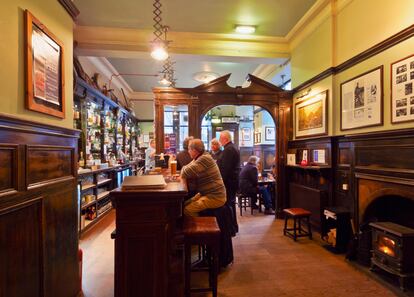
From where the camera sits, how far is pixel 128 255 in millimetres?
1759

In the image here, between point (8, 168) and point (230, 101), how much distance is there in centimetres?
443

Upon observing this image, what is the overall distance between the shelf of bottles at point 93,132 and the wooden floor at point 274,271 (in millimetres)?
1867

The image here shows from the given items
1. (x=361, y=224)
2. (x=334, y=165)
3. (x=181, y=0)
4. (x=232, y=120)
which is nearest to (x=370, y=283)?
(x=361, y=224)

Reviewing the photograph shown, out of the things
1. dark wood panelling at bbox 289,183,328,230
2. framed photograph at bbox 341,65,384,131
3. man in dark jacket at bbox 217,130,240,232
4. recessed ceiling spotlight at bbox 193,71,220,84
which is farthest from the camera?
recessed ceiling spotlight at bbox 193,71,220,84

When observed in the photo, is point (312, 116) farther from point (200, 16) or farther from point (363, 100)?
point (200, 16)

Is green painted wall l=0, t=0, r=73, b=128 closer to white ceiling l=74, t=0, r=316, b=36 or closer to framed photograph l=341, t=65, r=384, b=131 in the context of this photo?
white ceiling l=74, t=0, r=316, b=36

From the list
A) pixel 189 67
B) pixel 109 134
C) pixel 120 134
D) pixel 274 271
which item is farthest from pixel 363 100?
pixel 120 134

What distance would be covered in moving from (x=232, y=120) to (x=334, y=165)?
6.63 meters

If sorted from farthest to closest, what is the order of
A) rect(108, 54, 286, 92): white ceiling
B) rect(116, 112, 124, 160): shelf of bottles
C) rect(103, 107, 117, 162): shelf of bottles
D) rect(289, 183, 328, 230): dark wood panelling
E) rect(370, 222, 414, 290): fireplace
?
1. rect(116, 112, 124, 160): shelf of bottles
2. rect(103, 107, 117, 162): shelf of bottles
3. rect(108, 54, 286, 92): white ceiling
4. rect(289, 183, 328, 230): dark wood panelling
5. rect(370, 222, 414, 290): fireplace

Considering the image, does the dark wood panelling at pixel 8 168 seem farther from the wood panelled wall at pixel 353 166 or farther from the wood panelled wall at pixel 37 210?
the wood panelled wall at pixel 353 166

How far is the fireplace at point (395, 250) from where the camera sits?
2490mm

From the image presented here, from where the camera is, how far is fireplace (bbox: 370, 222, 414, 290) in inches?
98.0

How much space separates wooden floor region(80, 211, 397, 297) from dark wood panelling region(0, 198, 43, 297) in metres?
1.03

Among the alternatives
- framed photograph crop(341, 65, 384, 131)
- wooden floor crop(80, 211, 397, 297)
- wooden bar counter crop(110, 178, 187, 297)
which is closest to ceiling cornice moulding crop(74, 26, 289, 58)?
framed photograph crop(341, 65, 384, 131)
